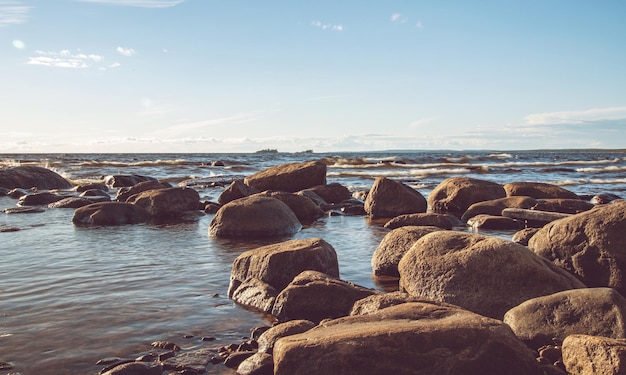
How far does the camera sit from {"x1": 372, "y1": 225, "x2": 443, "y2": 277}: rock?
24.7ft

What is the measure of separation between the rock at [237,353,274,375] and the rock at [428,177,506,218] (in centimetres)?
1126

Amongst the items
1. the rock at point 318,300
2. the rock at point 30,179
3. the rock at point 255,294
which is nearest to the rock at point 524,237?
the rock at point 318,300

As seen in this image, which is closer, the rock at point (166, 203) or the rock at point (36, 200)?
the rock at point (166, 203)

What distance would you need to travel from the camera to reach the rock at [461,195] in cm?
1522

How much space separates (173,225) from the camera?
13.0 m

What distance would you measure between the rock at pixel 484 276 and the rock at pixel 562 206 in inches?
317

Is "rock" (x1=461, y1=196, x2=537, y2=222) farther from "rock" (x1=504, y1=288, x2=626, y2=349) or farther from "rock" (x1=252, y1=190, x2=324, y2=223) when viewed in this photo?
"rock" (x1=504, y1=288, x2=626, y2=349)

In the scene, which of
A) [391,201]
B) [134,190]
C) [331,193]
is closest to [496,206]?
[391,201]

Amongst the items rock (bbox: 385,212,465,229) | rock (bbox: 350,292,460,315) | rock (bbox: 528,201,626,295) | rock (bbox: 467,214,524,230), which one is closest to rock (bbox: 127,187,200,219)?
rock (bbox: 385,212,465,229)

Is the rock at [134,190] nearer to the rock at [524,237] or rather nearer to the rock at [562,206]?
the rock at [562,206]

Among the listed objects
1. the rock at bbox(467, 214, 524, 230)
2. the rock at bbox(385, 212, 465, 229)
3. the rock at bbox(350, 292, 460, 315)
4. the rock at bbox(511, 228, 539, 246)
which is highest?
the rock at bbox(350, 292, 460, 315)

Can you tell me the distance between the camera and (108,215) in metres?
13.1

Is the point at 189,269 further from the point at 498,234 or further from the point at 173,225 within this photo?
the point at 498,234

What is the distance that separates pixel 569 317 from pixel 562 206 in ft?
32.9
